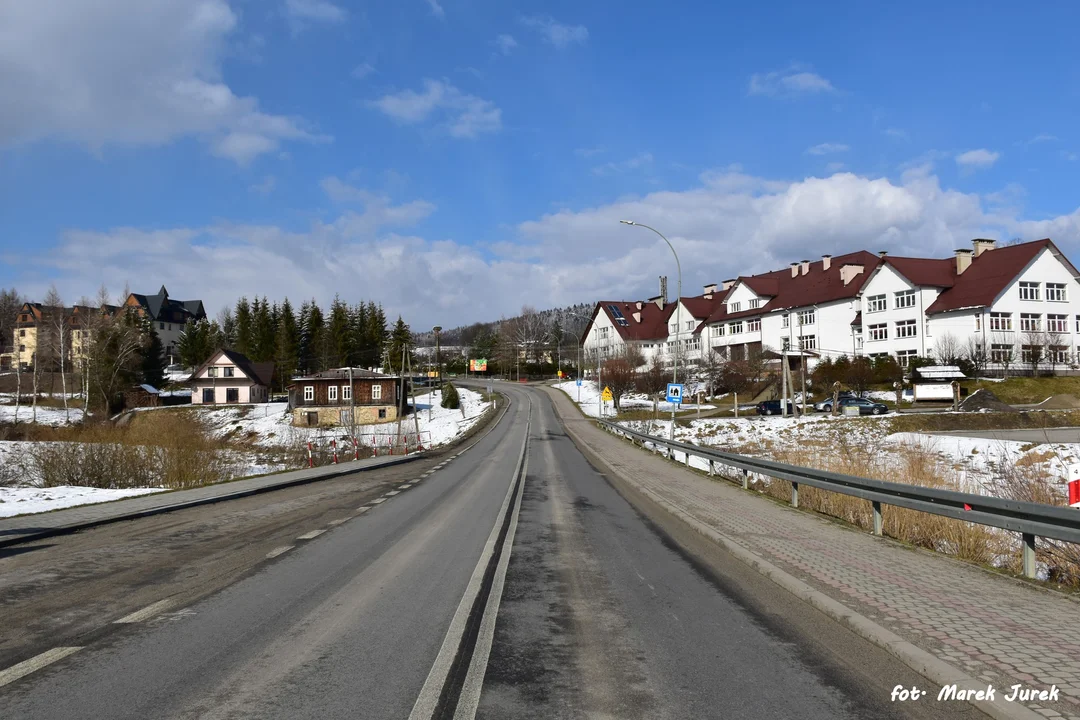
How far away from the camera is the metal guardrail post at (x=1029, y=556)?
310 inches

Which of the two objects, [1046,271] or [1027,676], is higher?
[1046,271]

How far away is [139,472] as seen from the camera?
24203mm

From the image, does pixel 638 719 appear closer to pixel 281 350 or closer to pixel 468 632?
pixel 468 632

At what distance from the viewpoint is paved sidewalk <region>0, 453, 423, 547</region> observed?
11.7 meters

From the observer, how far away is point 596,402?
83.4m

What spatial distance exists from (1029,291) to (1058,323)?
4220 mm

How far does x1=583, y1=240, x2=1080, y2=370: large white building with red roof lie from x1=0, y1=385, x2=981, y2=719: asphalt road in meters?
37.8

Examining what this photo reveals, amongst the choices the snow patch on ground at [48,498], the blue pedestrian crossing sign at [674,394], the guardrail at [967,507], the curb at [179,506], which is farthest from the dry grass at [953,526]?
the snow patch on ground at [48,498]

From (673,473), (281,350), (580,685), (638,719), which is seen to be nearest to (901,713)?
(638,719)

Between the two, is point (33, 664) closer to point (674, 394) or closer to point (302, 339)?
point (674, 394)

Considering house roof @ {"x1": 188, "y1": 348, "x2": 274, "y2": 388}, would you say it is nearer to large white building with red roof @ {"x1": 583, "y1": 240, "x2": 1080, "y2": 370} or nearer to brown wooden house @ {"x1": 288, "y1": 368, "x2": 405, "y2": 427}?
→ brown wooden house @ {"x1": 288, "y1": 368, "x2": 405, "y2": 427}

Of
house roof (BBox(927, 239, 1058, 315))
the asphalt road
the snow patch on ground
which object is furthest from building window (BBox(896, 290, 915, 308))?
the snow patch on ground

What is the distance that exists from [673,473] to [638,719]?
18.6 metres

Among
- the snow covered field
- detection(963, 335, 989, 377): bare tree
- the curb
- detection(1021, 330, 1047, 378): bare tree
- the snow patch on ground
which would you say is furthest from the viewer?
the snow covered field
